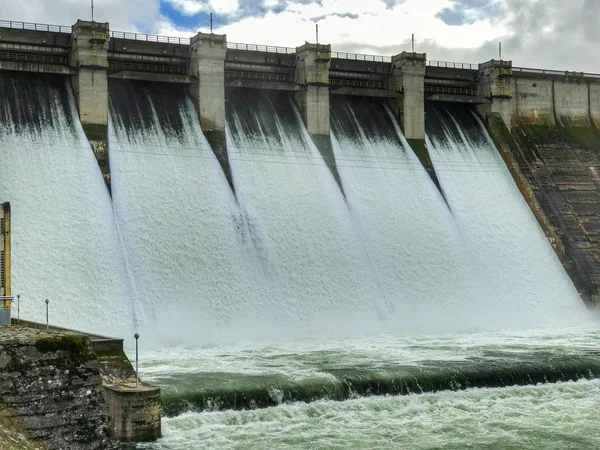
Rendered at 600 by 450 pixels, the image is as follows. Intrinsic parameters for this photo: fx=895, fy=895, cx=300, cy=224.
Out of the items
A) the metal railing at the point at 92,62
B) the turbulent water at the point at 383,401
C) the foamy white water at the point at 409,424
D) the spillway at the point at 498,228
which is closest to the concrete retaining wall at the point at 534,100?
the spillway at the point at 498,228

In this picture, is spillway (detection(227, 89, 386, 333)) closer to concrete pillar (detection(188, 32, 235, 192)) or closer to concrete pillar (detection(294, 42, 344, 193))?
concrete pillar (detection(294, 42, 344, 193))

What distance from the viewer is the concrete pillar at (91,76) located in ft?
97.9

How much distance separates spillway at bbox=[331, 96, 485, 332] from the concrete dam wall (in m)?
0.43

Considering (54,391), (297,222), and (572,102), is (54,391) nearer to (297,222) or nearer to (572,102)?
(297,222)

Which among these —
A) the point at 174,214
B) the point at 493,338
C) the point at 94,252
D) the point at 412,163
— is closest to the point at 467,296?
the point at 493,338

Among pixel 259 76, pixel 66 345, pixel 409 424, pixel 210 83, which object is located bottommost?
pixel 409 424

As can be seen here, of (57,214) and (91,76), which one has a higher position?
(91,76)

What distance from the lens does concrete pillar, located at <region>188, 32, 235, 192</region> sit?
3212 centimetres

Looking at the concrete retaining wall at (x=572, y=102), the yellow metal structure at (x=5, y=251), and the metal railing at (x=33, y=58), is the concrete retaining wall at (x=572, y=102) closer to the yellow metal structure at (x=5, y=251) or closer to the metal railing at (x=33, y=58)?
the metal railing at (x=33, y=58)

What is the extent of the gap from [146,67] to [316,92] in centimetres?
657

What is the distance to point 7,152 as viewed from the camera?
2755 cm

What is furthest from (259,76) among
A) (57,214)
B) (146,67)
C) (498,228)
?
(57,214)

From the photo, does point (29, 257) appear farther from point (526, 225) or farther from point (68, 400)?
point (526, 225)

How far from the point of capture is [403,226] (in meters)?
32.6
